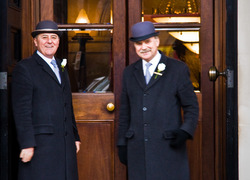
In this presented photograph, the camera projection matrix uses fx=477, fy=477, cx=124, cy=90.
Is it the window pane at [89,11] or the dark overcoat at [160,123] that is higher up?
the window pane at [89,11]

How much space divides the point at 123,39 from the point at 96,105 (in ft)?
1.88

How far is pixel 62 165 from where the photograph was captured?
3.21 meters

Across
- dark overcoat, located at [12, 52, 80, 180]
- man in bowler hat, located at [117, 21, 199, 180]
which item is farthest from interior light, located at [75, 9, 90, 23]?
man in bowler hat, located at [117, 21, 199, 180]

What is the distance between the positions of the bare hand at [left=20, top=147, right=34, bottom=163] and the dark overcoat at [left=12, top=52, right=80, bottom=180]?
0.03 m

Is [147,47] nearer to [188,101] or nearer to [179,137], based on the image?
[188,101]

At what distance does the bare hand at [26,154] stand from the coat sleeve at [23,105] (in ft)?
0.11

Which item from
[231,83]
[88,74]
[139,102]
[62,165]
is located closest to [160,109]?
[139,102]

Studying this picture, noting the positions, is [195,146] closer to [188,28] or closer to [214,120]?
A: [214,120]

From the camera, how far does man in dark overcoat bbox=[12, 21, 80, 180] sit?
3.01 metres

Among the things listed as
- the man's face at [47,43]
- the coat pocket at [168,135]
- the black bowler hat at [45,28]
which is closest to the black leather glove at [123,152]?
the coat pocket at [168,135]

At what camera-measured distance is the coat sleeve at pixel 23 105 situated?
2.97 m

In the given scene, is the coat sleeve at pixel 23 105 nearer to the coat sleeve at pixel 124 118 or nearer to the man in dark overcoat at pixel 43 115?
the man in dark overcoat at pixel 43 115

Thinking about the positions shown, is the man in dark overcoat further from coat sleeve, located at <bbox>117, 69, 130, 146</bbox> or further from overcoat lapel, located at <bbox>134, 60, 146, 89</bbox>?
overcoat lapel, located at <bbox>134, 60, 146, 89</bbox>

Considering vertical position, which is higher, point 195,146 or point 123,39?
point 123,39
